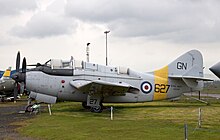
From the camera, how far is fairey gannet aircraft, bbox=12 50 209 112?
20219 mm

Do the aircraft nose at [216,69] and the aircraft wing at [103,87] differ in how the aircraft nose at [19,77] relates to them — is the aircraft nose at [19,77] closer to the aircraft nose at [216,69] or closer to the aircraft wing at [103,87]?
the aircraft wing at [103,87]

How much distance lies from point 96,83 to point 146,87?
498 centimetres

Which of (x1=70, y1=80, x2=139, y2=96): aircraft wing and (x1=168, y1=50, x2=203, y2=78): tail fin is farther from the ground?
(x1=168, y1=50, x2=203, y2=78): tail fin

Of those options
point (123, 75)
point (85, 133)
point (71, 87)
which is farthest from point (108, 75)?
point (85, 133)

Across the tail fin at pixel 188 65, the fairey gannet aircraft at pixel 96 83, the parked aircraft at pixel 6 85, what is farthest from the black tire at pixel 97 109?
the parked aircraft at pixel 6 85

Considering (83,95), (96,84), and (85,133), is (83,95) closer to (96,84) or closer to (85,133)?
(96,84)

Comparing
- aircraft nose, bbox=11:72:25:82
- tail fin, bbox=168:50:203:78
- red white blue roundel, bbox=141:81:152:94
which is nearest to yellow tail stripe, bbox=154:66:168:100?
red white blue roundel, bbox=141:81:152:94

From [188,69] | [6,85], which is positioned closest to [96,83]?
[188,69]

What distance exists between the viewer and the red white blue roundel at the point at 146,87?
22.5 m

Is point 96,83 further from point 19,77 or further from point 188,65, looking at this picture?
point 188,65

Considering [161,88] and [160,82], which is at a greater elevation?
[160,82]

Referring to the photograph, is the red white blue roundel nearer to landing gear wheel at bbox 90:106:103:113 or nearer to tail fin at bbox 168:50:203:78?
tail fin at bbox 168:50:203:78

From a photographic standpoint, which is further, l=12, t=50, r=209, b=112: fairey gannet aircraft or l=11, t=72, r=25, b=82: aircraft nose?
l=12, t=50, r=209, b=112: fairey gannet aircraft

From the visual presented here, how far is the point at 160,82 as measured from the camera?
2319 centimetres
